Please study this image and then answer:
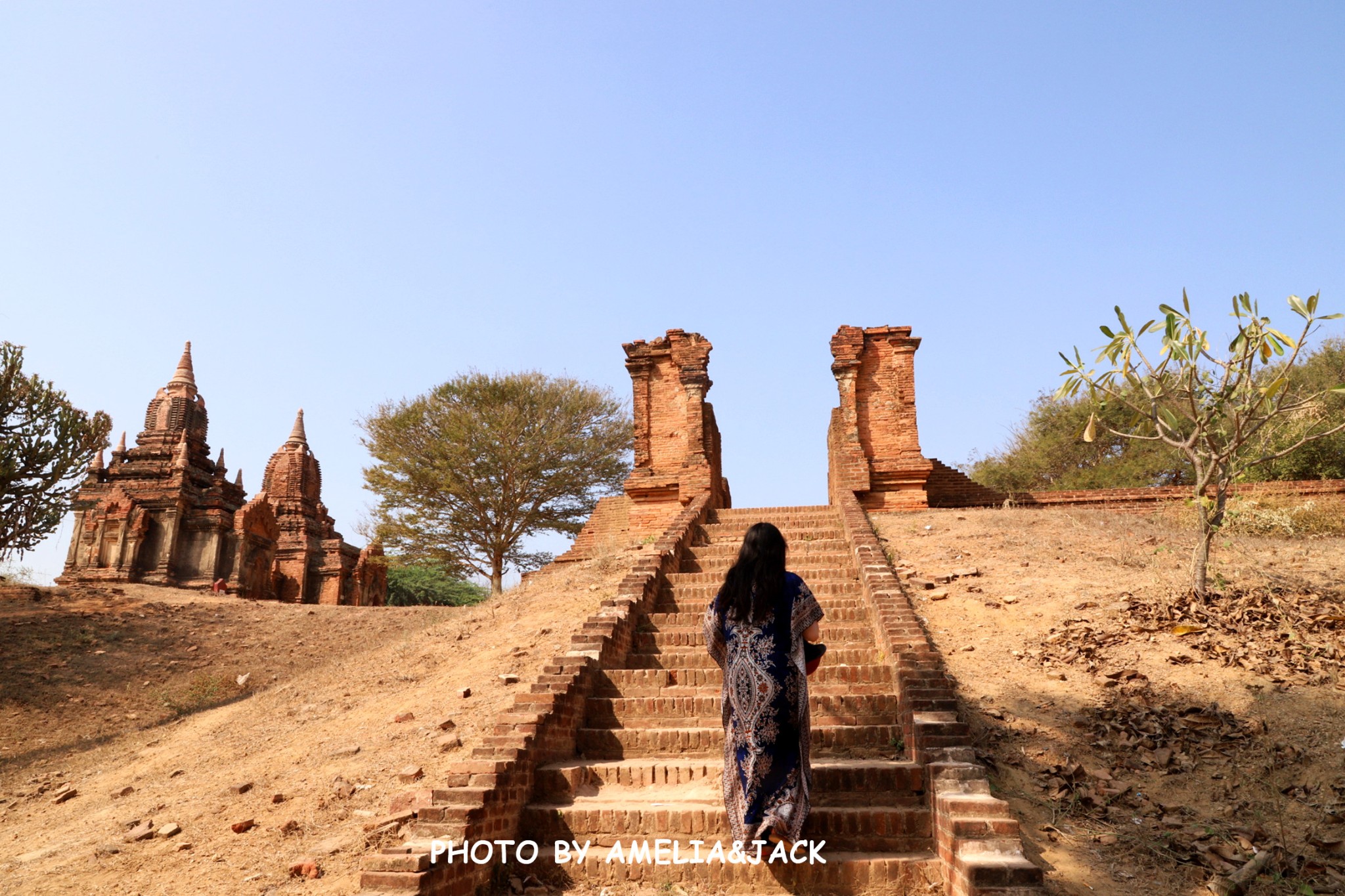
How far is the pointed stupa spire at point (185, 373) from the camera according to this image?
1261 inches

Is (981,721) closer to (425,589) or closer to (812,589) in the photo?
(812,589)

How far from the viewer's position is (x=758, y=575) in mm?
4422

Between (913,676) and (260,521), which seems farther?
(260,521)

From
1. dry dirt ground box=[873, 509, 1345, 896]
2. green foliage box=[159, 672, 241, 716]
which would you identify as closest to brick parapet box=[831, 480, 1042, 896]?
dry dirt ground box=[873, 509, 1345, 896]

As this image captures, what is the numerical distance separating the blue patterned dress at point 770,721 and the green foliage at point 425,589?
3732cm

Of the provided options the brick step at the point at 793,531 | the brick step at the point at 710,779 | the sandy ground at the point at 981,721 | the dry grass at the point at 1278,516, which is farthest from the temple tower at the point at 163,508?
the dry grass at the point at 1278,516

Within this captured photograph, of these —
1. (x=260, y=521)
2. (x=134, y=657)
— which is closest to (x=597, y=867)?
(x=134, y=657)

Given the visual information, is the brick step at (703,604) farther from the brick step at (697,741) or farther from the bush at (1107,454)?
the bush at (1107,454)

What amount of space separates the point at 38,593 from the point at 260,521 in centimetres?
1276

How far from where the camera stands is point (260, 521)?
2953 centimetres

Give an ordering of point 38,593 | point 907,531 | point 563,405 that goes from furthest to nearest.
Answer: point 563,405 → point 38,593 → point 907,531

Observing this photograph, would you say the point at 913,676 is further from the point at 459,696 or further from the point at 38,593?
the point at 38,593

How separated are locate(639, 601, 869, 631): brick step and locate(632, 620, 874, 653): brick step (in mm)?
204

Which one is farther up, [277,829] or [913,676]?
[913,676]
